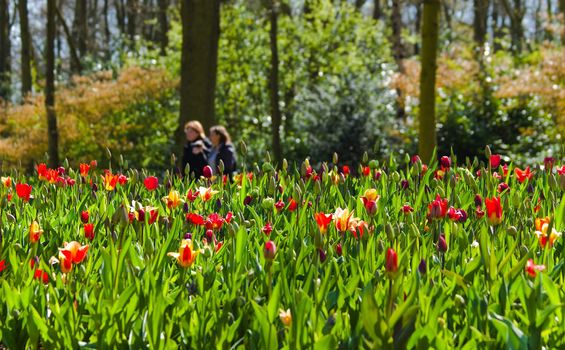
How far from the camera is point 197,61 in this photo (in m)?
11.7

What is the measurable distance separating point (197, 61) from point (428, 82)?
3.53 m

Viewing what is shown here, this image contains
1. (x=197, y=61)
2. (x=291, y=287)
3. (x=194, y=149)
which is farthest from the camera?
(x=197, y=61)

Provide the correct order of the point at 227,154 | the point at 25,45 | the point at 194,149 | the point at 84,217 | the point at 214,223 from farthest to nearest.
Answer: the point at 25,45
the point at 194,149
the point at 227,154
the point at 84,217
the point at 214,223

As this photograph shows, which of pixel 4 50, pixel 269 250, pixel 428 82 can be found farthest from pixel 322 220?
pixel 4 50

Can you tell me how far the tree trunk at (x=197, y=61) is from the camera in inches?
460

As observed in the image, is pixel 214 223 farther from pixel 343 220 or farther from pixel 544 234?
pixel 544 234

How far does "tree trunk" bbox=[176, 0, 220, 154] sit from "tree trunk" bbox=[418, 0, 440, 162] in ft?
11.1

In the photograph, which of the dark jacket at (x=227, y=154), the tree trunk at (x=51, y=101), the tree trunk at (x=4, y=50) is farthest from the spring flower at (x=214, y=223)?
the tree trunk at (x=4, y=50)

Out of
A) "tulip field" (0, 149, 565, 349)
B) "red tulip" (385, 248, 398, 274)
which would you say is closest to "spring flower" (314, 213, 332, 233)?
"tulip field" (0, 149, 565, 349)

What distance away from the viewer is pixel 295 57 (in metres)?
19.0

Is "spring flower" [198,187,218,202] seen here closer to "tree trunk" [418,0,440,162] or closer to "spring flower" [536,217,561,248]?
"spring flower" [536,217,561,248]

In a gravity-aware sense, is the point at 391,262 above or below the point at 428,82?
below

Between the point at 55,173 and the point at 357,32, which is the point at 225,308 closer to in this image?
the point at 55,173

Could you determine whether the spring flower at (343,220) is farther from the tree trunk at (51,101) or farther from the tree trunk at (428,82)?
the tree trunk at (51,101)
